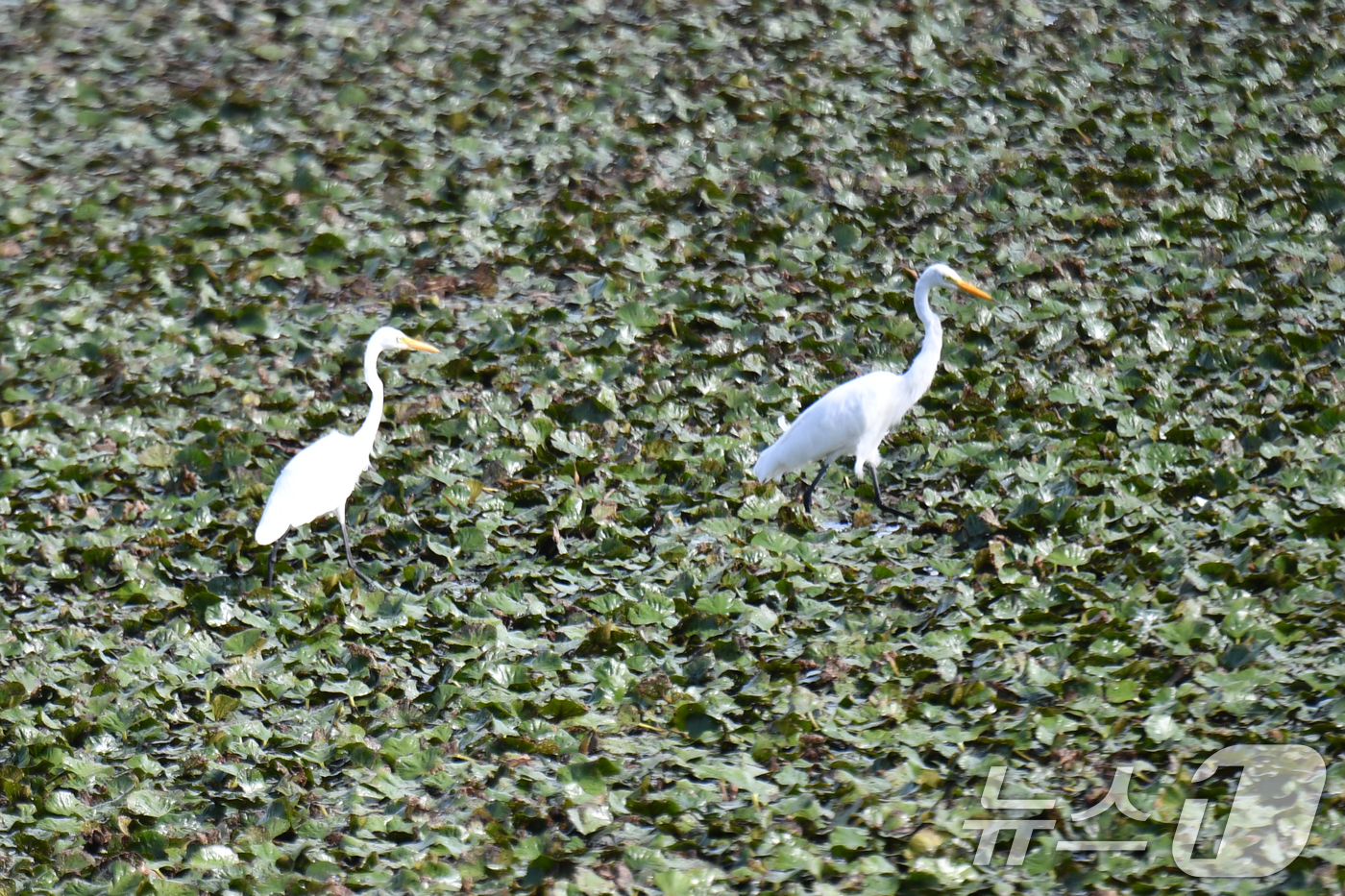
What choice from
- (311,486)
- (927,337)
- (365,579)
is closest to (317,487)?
(311,486)

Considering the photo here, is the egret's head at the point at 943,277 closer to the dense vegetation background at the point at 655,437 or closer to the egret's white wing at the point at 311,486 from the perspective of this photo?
the dense vegetation background at the point at 655,437

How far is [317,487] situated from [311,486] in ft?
0.08

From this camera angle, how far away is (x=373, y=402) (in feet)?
19.3

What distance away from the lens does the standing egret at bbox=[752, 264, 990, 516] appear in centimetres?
550

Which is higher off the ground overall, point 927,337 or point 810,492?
point 927,337

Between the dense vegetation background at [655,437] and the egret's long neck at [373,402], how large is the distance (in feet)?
0.84

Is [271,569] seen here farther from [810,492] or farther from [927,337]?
[927,337]

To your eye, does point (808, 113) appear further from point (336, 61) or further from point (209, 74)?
point (209, 74)

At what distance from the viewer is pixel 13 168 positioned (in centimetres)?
875

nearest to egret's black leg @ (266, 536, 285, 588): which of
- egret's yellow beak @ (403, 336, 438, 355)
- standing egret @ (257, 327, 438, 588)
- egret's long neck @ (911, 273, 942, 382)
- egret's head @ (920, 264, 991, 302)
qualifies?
standing egret @ (257, 327, 438, 588)

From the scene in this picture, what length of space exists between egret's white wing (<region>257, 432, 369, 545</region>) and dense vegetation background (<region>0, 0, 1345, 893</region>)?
0.24 metres

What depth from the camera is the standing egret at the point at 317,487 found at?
17.2 feet

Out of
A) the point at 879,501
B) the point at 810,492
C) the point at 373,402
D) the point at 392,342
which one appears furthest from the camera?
the point at 392,342

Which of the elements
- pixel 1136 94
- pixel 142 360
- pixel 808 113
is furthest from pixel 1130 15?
pixel 142 360
